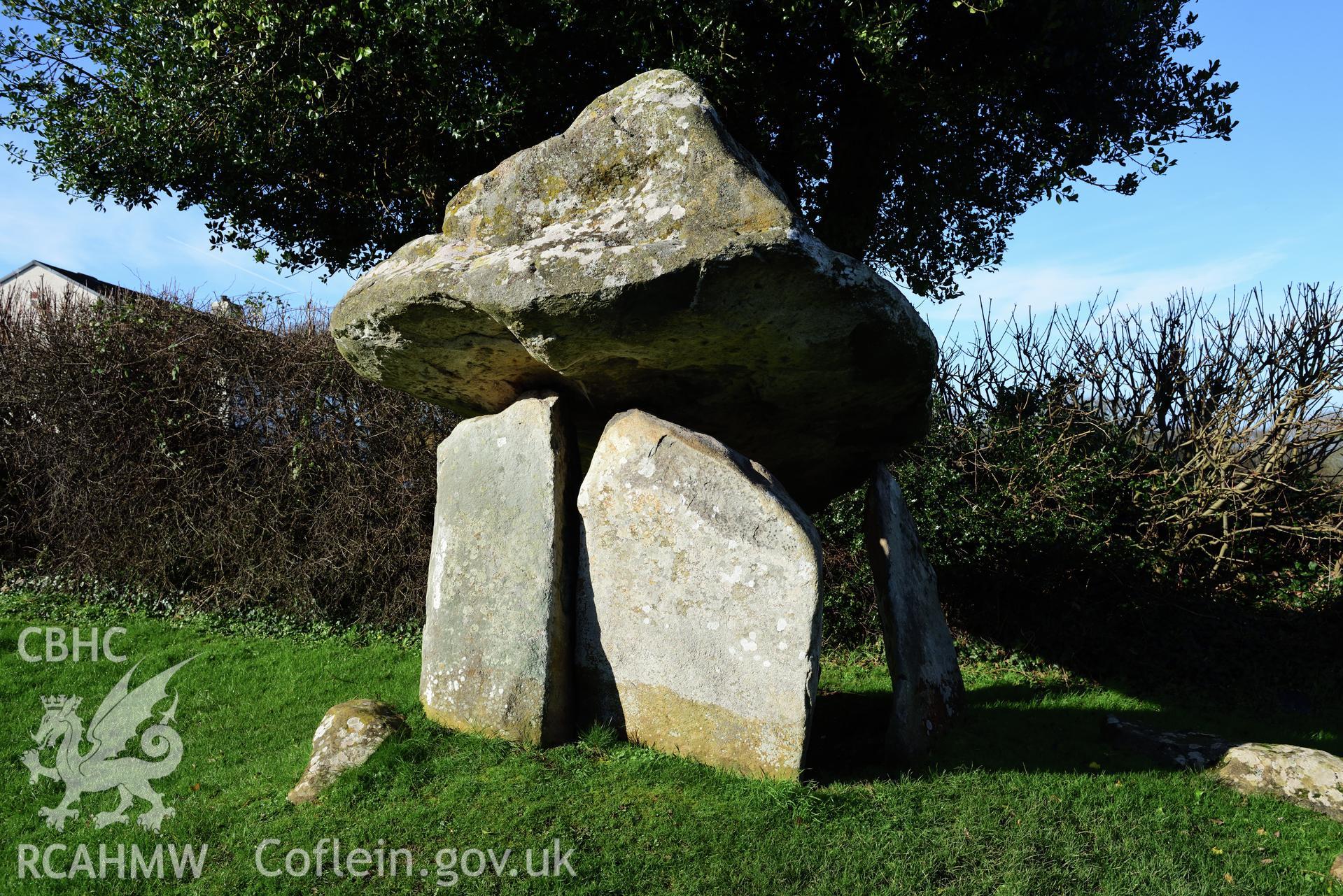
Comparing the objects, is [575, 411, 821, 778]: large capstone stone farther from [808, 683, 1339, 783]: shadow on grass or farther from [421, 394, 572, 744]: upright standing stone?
[808, 683, 1339, 783]: shadow on grass

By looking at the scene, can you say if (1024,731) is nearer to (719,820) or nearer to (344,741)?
(719,820)

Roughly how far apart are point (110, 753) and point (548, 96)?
705 centimetres

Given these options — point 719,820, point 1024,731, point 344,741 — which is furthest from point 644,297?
point 1024,731

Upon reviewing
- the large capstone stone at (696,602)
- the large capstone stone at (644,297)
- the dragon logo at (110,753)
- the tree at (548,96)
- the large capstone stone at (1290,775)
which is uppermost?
the tree at (548,96)

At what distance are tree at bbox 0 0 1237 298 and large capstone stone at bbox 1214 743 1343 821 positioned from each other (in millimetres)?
5916

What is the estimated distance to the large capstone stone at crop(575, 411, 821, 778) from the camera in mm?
4645

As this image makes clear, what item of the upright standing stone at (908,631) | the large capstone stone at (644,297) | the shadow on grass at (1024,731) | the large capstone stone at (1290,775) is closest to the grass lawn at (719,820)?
the shadow on grass at (1024,731)

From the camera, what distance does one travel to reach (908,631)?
5.73 meters

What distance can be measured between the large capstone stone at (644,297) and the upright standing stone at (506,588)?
48 cm

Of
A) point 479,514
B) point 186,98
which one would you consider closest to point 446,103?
point 186,98

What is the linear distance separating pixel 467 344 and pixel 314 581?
16.2 ft

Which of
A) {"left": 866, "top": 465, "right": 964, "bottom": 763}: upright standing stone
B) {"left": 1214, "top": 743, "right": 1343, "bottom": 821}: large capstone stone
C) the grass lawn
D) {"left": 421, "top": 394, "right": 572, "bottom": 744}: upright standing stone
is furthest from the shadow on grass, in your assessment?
{"left": 421, "top": 394, "right": 572, "bottom": 744}: upright standing stone

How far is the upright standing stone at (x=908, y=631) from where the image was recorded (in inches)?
215

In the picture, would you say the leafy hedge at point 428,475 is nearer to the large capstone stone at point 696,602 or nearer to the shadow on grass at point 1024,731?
the shadow on grass at point 1024,731
